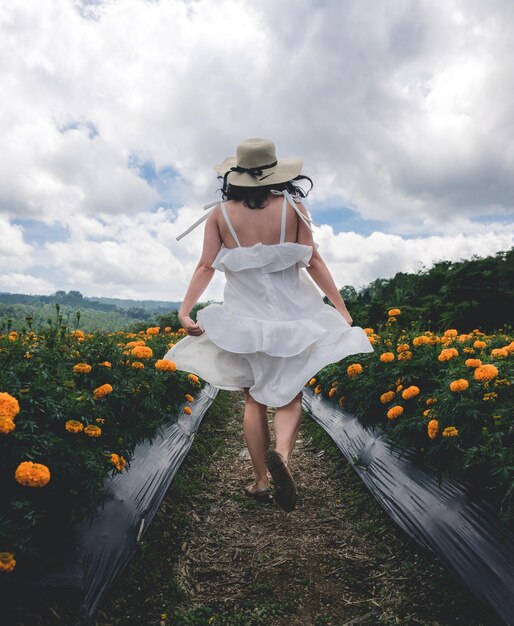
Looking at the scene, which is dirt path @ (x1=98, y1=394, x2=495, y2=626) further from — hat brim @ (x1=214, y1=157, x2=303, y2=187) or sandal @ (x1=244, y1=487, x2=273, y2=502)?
hat brim @ (x1=214, y1=157, x2=303, y2=187)

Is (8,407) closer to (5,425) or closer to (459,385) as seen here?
(5,425)

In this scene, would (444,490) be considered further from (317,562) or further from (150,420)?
(150,420)

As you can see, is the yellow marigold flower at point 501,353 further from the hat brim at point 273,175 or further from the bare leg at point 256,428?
the hat brim at point 273,175

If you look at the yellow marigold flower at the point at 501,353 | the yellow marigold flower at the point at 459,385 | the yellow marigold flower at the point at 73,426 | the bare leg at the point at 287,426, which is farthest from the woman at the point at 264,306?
the yellow marigold flower at the point at 73,426

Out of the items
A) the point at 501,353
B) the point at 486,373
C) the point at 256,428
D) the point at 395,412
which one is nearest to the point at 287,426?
the point at 256,428

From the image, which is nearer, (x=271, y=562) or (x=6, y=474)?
(x=6, y=474)

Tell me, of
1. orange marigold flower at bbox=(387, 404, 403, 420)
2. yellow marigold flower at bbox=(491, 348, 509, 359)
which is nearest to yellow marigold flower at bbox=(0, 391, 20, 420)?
orange marigold flower at bbox=(387, 404, 403, 420)

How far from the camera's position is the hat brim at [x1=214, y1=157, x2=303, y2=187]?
8.35 ft

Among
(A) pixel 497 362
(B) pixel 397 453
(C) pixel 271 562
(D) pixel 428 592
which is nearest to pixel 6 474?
(C) pixel 271 562

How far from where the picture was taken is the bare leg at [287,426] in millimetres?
2397

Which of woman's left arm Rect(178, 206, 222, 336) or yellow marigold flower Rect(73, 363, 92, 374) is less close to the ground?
woman's left arm Rect(178, 206, 222, 336)

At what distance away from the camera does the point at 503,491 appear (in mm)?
1856

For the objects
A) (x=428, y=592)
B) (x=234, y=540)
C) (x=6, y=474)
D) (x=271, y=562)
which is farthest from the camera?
(x=234, y=540)

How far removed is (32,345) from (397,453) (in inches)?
85.9
